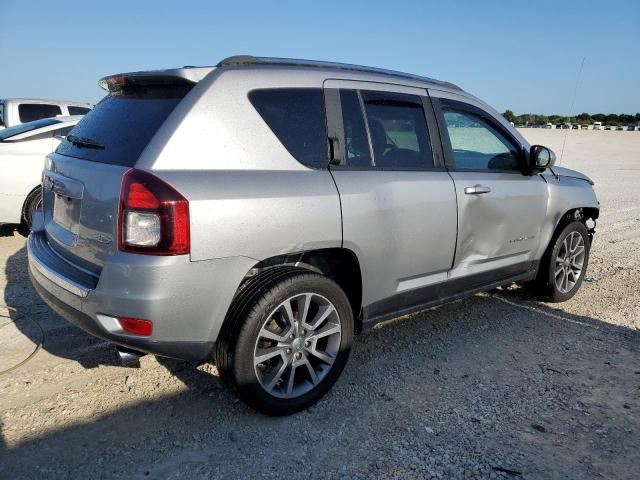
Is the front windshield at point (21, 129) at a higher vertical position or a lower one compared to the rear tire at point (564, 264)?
higher

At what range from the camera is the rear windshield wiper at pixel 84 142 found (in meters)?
2.87

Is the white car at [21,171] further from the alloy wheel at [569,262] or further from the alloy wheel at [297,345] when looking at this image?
the alloy wheel at [569,262]

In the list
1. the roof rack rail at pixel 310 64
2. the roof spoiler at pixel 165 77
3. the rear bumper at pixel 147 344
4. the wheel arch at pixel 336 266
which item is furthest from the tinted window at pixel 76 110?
the wheel arch at pixel 336 266

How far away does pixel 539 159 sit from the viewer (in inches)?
166

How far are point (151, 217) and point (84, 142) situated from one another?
915 millimetres

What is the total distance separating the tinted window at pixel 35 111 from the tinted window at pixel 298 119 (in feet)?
34.3

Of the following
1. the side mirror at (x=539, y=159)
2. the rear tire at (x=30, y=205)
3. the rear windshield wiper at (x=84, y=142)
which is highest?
the side mirror at (x=539, y=159)

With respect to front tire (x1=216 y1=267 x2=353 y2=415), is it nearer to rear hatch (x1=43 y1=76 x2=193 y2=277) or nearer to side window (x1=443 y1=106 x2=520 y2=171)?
rear hatch (x1=43 y1=76 x2=193 y2=277)

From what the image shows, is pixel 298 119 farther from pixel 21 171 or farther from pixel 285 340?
pixel 21 171

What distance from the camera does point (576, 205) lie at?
471 centimetres

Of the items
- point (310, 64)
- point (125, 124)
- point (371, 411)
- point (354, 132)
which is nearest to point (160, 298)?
point (125, 124)

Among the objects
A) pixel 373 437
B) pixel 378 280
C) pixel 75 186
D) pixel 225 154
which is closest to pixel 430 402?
pixel 373 437

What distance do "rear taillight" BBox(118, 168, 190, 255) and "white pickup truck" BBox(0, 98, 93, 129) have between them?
33.3 feet

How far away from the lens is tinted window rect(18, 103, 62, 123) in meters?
11.3
